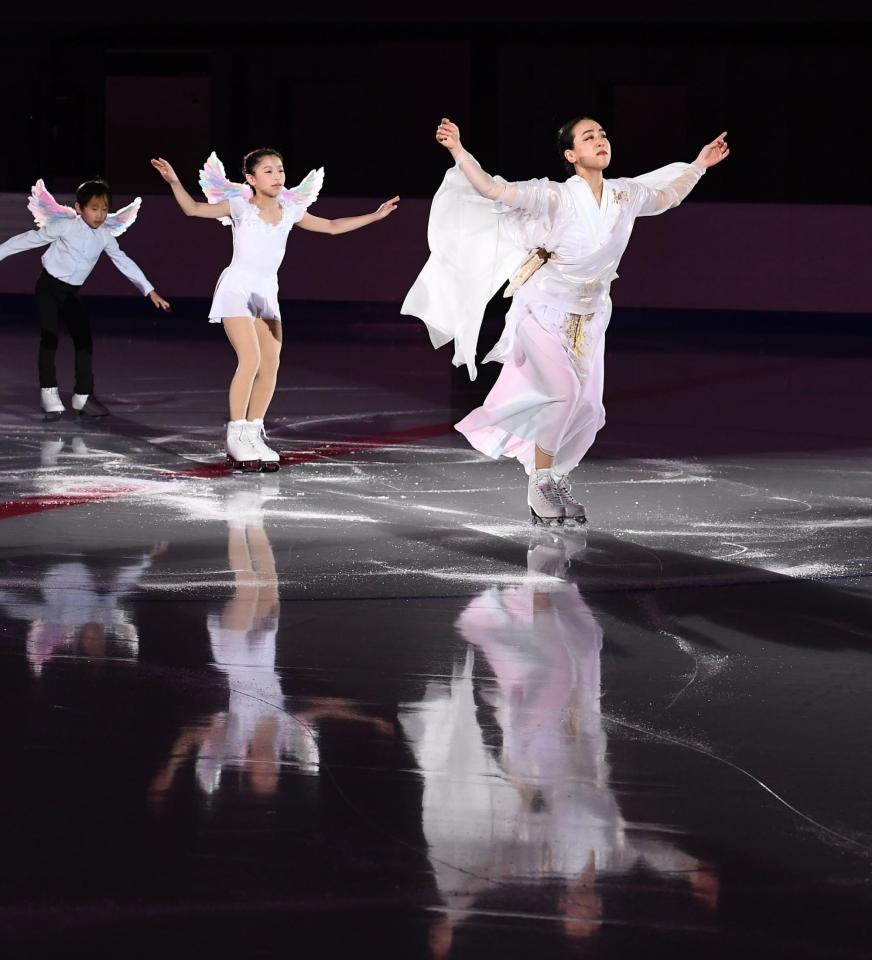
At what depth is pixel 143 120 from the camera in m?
24.6

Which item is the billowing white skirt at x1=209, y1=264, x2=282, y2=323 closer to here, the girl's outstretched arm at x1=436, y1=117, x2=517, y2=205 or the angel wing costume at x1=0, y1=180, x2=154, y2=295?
the angel wing costume at x1=0, y1=180, x2=154, y2=295

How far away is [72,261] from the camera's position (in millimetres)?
12070

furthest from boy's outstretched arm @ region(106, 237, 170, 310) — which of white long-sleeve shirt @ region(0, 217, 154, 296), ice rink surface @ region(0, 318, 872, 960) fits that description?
ice rink surface @ region(0, 318, 872, 960)

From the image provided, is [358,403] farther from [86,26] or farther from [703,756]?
[86,26]

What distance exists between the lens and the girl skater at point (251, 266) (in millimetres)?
9812

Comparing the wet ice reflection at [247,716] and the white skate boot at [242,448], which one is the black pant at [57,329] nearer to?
the white skate boot at [242,448]

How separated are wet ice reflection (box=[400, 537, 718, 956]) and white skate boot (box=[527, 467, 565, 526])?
1893 mm

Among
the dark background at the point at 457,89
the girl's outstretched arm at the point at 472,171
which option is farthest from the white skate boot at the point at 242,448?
the dark background at the point at 457,89

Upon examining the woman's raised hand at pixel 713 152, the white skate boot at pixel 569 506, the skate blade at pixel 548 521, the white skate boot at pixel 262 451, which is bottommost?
the skate blade at pixel 548 521

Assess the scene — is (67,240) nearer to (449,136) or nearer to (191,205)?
(191,205)

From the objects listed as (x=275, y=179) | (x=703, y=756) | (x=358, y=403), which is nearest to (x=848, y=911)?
(x=703, y=756)

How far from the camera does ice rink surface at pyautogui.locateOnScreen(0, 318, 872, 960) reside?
11.7ft

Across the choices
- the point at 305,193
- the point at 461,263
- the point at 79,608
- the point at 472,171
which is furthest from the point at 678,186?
the point at 79,608

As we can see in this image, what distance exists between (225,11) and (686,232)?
592 cm
